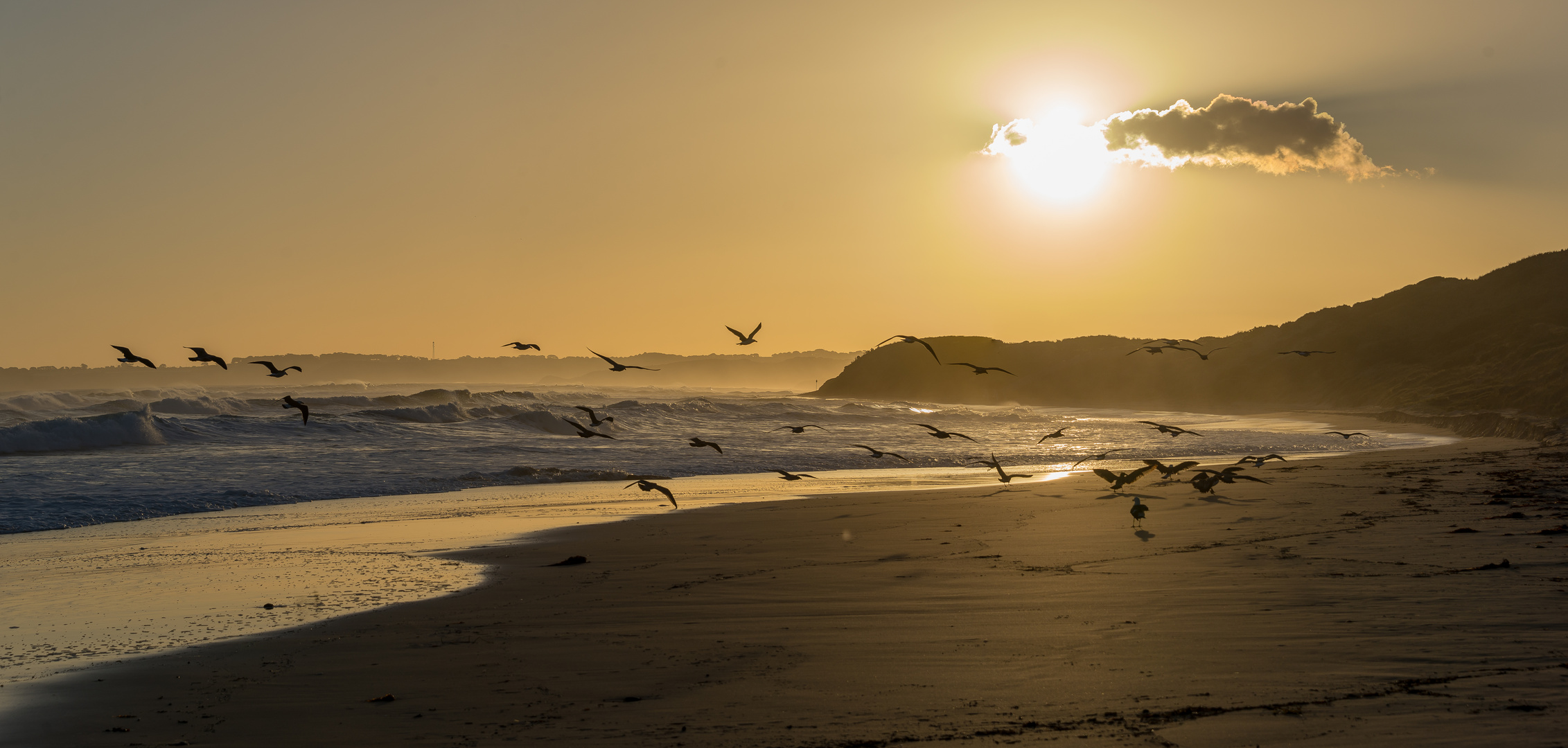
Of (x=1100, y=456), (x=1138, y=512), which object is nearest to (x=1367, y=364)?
(x=1100, y=456)

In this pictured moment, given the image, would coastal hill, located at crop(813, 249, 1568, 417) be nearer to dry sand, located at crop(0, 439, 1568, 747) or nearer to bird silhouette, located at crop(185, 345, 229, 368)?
dry sand, located at crop(0, 439, 1568, 747)

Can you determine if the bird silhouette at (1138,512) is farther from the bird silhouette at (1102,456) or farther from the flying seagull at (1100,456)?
the bird silhouette at (1102,456)

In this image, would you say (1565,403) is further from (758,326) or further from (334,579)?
(334,579)

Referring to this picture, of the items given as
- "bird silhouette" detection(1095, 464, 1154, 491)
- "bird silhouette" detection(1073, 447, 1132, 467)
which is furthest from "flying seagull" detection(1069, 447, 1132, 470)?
"bird silhouette" detection(1095, 464, 1154, 491)

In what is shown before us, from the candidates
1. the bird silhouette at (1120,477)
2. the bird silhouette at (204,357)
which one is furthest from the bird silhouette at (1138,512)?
the bird silhouette at (204,357)

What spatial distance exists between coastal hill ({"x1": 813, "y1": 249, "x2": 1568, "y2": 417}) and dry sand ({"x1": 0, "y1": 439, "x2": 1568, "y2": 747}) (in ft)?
96.9

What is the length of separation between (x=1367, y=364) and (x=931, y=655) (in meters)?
72.3

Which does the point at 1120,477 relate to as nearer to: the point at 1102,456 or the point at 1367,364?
the point at 1102,456

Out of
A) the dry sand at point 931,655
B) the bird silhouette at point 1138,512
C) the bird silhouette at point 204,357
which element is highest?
the bird silhouette at point 204,357

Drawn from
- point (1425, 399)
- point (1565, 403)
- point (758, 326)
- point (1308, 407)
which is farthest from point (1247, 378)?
point (758, 326)

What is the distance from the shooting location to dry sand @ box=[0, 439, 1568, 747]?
4992mm

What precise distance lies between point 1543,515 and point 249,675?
42.0 ft

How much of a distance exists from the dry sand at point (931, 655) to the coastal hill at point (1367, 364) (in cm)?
2953

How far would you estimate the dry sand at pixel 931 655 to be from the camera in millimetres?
4992
